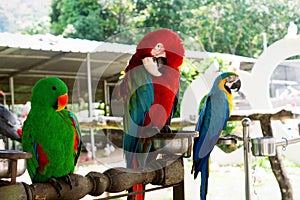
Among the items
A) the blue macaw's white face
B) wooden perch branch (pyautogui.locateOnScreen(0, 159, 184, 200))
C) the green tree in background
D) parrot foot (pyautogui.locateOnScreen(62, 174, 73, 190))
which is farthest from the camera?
the green tree in background

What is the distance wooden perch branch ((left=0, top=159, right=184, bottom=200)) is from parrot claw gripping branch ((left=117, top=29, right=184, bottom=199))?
0.04m

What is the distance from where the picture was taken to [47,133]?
97 cm

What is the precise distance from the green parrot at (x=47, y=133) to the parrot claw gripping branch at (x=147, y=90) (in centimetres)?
17

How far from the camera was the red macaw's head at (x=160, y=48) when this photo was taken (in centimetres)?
108

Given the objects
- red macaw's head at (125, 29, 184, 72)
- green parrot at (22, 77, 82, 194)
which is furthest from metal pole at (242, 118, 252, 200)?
green parrot at (22, 77, 82, 194)

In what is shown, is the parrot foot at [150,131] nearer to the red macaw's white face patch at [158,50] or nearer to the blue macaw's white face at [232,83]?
the red macaw's white face patch at [158,50]

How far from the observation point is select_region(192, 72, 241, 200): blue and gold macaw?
1.32m

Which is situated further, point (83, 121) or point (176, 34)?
point (83, 121)

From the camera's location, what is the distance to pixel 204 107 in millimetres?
1384

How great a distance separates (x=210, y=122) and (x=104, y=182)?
1.76 feet

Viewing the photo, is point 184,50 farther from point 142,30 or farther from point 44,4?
point 44,4

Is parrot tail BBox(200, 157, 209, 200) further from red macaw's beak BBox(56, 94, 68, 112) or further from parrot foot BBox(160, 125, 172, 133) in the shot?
red macaw's beak BBox(56, 94, 68, 112)

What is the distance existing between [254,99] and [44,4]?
197 inches

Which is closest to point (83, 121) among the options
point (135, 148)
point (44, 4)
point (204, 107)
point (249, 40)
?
point (204, 107)
